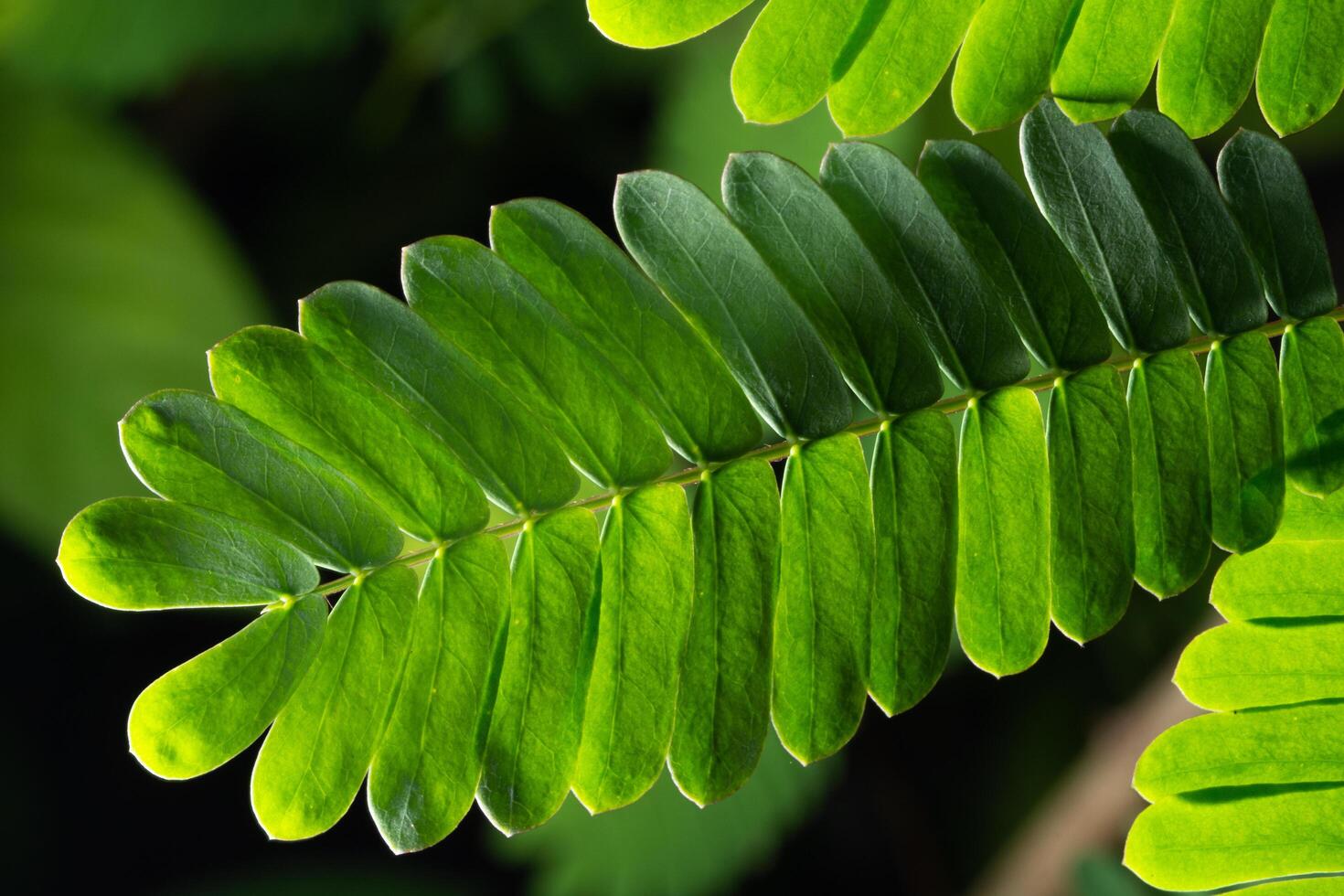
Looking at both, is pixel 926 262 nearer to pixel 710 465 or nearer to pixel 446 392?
pixel 710 465

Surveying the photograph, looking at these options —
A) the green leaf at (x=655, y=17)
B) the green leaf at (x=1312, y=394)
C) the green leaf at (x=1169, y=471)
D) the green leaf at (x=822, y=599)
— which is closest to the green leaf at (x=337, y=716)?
the green leaf at (x=822, y=599)

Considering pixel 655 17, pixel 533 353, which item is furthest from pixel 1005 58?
pixel 533 353

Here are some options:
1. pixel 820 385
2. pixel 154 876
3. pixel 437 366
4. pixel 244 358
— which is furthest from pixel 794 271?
pixel 154 876

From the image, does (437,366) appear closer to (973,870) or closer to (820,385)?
(820,385)

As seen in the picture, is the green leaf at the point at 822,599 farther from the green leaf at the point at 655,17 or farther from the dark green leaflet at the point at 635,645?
the green leaf at the point at 655,17

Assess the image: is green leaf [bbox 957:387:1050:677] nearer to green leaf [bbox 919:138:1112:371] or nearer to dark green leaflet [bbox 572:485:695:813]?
green leaf [bbox 919:138:1112:371]

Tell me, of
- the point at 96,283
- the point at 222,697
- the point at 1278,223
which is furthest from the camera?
the point at 96,283
